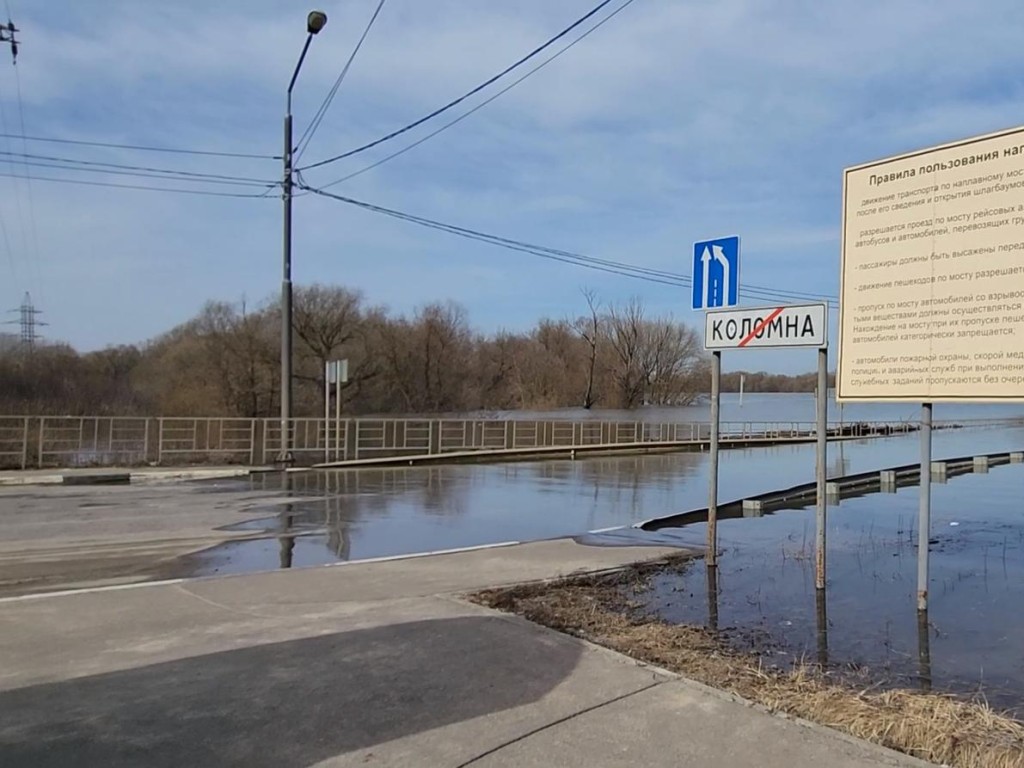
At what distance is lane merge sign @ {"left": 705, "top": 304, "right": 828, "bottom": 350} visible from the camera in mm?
8117

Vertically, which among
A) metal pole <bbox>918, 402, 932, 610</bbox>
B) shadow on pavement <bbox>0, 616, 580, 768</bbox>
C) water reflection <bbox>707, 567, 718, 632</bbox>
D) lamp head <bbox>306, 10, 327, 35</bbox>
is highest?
lamp head <bbox>306, 10, 327, 35</bbox>

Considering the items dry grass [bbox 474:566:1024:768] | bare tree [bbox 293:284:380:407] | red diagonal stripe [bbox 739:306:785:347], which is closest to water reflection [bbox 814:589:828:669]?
dry grass [bbox 474:566:1024:768]

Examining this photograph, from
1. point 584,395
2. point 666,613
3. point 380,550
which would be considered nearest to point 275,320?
point 584,395

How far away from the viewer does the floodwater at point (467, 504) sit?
33.4 ft

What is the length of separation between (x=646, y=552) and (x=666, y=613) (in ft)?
8.76

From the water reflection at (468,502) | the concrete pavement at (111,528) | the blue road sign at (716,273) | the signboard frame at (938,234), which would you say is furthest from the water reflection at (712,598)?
the concrete pavement at (111,528)

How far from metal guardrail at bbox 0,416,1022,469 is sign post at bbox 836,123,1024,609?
17701mm

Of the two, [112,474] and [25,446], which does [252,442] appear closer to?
[112,474]

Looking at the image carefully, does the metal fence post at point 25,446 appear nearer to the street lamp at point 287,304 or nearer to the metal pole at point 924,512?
the street lamp at point 287,304

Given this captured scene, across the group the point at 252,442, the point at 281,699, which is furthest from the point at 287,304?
the point at 281,699

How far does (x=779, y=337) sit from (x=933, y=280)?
1636mm

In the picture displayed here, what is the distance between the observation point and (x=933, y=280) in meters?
7.01

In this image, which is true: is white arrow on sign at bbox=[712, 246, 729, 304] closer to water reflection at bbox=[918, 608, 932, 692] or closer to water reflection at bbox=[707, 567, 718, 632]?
water reflection at bbox=[707, 567, 718, 632]

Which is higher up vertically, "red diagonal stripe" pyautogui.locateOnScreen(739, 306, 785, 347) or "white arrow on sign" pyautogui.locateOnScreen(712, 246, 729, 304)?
"white arrow on sign" pyautogui.locateOnScreen(712, 246, 729, 304)
